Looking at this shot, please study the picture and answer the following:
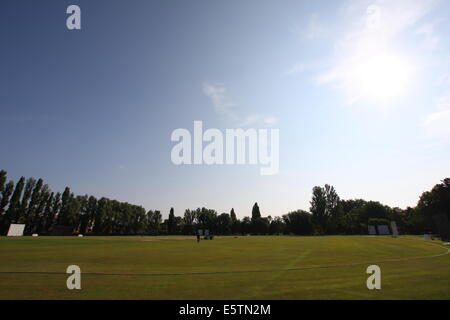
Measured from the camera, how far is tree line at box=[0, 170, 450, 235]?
82562mm

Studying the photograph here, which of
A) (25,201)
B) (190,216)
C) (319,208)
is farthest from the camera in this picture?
(190,216)

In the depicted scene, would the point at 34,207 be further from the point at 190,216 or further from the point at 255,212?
the point at 255,212

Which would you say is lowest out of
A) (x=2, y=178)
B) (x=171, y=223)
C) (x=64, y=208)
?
(x=171, y=223)

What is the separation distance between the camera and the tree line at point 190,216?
8256 centimetres

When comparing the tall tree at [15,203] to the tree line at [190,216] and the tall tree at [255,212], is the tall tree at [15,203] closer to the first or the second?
the tree line at [190,216]

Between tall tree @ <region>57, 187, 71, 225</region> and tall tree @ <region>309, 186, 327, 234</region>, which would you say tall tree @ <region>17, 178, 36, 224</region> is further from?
tall tree @ <region>309, 186, 327, 234</region>

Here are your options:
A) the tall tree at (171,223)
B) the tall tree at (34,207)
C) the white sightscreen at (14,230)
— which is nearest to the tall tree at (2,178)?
the tall tree at (34,207)

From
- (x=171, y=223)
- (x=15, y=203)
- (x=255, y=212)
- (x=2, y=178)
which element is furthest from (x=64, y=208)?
(x=255, y=212)

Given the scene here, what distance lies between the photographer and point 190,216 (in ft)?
490
